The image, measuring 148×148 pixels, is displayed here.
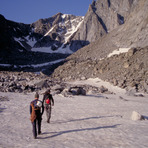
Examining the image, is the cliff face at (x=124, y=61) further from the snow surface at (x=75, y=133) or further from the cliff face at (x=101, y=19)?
the cliff face at (x=101, y=19)

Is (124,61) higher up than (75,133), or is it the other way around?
(124,61)

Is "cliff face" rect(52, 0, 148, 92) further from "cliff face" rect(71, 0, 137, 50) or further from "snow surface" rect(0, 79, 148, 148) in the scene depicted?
"cliff face" rect(71, 0, 137, 50)

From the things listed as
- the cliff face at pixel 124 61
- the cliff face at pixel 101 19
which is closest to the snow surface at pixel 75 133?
the cliff face at pixel 124 61

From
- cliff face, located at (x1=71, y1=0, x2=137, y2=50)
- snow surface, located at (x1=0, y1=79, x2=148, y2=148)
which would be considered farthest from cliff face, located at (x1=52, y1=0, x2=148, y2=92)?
cliff face, located at (x1=71, y1=0, x2=137, y2=50)

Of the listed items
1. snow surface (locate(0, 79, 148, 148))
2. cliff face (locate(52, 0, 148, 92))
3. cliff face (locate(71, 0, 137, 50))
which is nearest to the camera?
snow surface (locate(0, 79, 148, 148))

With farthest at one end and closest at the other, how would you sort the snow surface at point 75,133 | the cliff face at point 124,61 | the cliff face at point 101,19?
the cliff face at point 101,19 → the cliff face at point 124,61 → the snow surface at point 75,133

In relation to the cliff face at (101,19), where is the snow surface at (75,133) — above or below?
below

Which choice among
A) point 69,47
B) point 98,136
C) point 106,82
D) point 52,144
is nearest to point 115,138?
point 98,136

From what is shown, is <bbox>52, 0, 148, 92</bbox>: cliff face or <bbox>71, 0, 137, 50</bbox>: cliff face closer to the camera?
<bbox>52, 0, 148, 92</bbox>: cliff face

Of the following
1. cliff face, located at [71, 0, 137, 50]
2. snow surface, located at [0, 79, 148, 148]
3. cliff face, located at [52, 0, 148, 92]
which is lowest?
snow surface, located at [0, 79, 148, 148]

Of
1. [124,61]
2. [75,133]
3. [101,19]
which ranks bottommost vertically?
[75,133]

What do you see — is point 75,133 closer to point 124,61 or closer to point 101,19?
point 124,61

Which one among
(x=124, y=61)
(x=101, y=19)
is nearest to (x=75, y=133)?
(x=124, y=61)

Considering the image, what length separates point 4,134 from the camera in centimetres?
500
